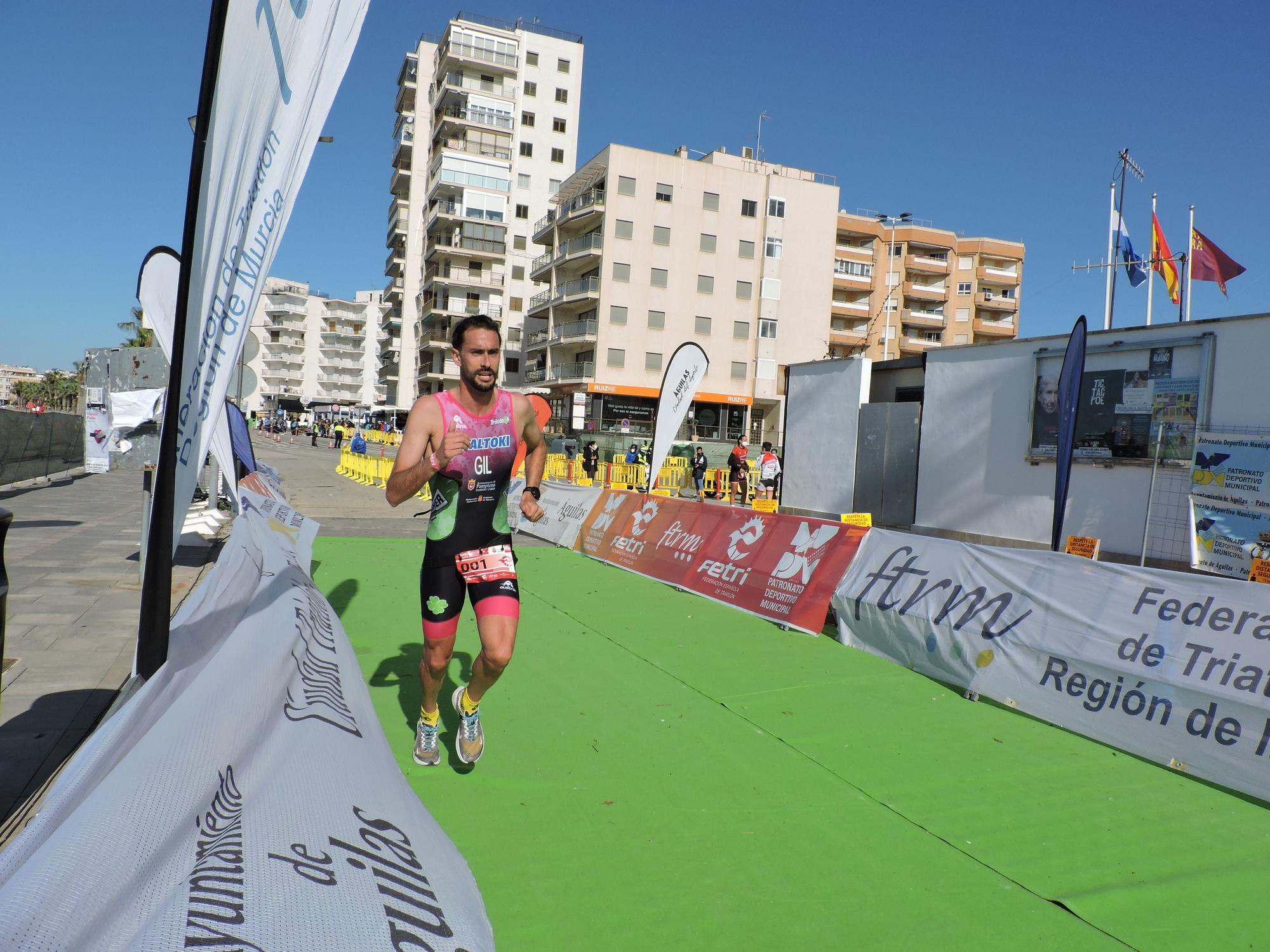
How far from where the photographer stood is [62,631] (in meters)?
6.10

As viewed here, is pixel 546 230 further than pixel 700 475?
Yes

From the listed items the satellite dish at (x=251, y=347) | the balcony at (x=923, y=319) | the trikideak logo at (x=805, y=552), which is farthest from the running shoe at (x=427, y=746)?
the balcony at (x=923, y=319)

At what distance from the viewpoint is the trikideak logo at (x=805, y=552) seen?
7.79 meters

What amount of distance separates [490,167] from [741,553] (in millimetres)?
64133

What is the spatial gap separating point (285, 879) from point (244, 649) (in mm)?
1515

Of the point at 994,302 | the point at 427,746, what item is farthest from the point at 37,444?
the point at 994,302

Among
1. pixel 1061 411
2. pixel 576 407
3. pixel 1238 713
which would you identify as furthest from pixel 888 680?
pixel 576 407

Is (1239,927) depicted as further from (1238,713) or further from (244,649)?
(244,649)

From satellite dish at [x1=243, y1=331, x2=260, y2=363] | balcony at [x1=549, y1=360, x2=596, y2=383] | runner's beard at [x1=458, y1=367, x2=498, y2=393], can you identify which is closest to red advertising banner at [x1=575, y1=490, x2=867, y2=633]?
runner's beard at [x1=458, y1=367, x2=498, y2=393]

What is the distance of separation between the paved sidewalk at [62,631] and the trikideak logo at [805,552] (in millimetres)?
5429

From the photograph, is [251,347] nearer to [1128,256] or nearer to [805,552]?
[805,552]

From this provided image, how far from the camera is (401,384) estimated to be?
79188 millimetres

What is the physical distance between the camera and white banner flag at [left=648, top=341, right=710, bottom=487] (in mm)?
14570

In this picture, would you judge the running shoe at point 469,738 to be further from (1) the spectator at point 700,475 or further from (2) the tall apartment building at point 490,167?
(2) the tall apartment building at point 490,167
